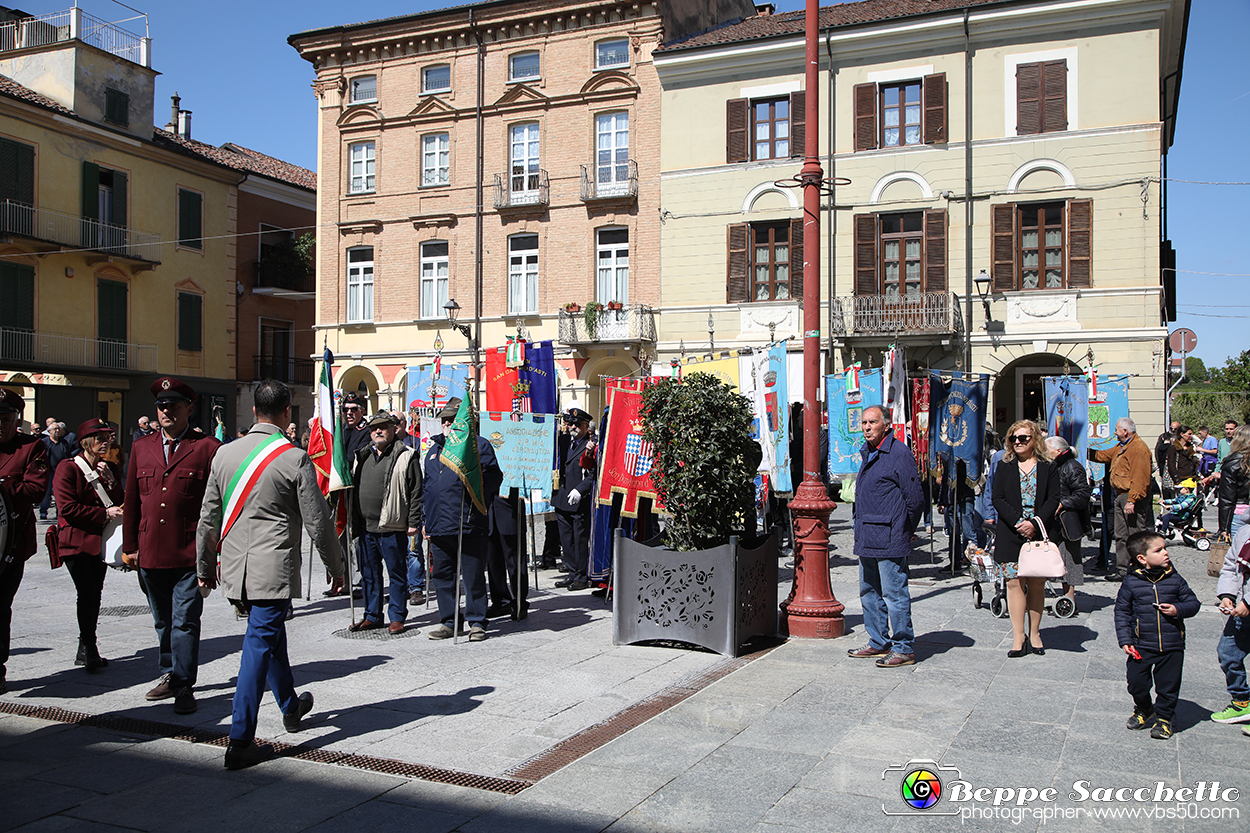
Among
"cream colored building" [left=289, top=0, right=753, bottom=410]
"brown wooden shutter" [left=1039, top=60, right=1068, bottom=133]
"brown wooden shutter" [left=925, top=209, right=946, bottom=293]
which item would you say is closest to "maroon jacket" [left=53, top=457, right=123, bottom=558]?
"cream colored building" [left=289, top=0, right=753, bottom=410]

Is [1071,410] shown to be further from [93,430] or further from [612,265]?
[612,265]

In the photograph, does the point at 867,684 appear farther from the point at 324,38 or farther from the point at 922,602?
the point at 324,38

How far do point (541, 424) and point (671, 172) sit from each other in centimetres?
1636

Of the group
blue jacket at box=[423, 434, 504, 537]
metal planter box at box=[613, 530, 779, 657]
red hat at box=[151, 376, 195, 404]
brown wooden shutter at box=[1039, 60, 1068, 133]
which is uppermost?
brown wooden shutter at box=[1039, 60, 1068, 133]

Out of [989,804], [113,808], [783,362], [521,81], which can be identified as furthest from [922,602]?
[521,81]

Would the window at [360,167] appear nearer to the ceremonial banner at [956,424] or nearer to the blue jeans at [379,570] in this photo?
the ceremonial banner at [956,424]

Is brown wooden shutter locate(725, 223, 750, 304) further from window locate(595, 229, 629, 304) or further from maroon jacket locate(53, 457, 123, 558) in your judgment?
maroon jacket locate(53, 457, 123, 558)

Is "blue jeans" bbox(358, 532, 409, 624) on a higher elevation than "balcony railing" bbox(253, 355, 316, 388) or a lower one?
lower

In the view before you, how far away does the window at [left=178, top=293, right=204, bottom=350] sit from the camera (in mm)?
31359

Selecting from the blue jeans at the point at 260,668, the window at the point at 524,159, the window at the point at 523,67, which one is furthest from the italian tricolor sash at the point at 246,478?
the window at the point at 523,67

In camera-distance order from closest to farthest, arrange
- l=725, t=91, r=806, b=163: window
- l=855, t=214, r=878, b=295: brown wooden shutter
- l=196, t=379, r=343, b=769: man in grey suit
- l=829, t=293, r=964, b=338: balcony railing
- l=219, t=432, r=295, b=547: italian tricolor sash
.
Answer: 1. l=196, t=379, r=343, b=769: man in grey suit
2. l=219, t=432, r=295, b=547: italian tricolor sash
3. l=829, t=293, r=964, b=338: balcony railing
4. l=855, t=214, r=878, b=295: brown wooden shutter
5. l=725, t=91, r=806, b=163: window

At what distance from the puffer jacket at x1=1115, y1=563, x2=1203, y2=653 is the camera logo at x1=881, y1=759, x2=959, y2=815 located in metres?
1.44

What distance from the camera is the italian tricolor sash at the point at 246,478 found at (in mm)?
5191

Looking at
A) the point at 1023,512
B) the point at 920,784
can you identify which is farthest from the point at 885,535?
the point at 920,784
